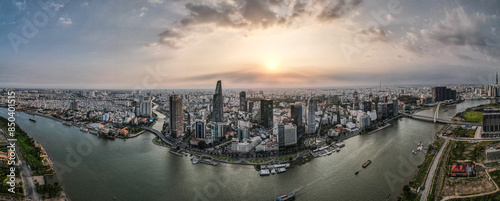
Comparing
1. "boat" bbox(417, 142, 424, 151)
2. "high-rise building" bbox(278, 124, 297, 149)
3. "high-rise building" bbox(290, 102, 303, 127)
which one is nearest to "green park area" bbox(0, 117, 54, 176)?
"high-rise building" bbox(278, 124, 297, 149)

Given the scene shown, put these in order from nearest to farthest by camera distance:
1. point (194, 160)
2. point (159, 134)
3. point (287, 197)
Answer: point (287, 197) < point (194, 160) < point (159, 134)

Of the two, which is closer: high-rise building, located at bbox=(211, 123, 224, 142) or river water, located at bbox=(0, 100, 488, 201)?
river water, located at bbox=(0, 100, 488, 201)

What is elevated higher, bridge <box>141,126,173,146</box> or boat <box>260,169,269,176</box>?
bridge <box>141,126,173,146</box>

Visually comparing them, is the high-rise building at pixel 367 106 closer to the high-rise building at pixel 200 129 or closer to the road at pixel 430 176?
the road at pixel 430 176

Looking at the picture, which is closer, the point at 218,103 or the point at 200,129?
the point at 200,129

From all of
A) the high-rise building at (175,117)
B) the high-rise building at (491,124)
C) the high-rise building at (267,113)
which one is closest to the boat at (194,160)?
the high-rise building at (175,117)

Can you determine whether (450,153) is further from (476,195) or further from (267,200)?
(267,200)

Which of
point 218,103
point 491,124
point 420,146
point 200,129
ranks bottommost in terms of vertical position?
point 420,146

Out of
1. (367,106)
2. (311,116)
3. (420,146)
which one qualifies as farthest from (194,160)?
(367,106)

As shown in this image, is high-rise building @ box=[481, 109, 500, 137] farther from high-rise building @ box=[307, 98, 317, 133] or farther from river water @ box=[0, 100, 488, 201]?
high-rise building @ box=[307, 98, 317, 133]

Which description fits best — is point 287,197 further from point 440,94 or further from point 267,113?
point 440,94
